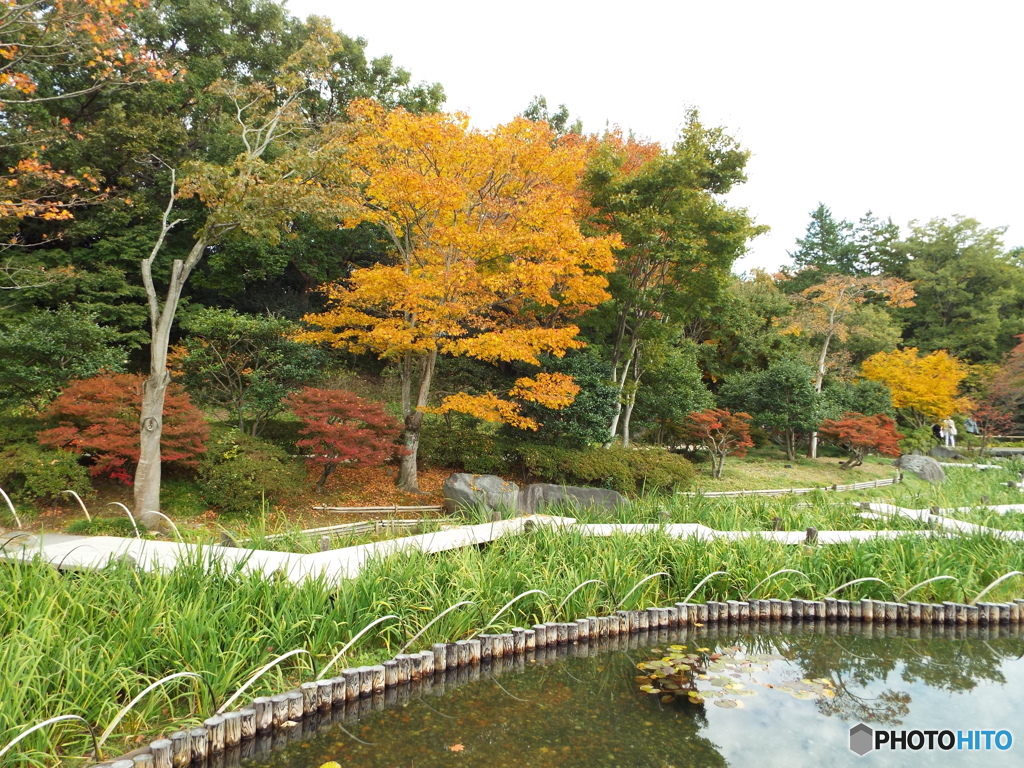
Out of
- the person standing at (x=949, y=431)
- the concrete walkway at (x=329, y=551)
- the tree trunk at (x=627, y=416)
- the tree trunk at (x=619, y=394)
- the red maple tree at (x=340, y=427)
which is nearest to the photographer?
the concrete walkway at (x=329, y=551)

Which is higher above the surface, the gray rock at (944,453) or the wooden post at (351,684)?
the gray rock at (944,453)

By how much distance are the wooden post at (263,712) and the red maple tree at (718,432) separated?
11512mm

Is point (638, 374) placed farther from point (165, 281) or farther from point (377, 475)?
point (165, 281)

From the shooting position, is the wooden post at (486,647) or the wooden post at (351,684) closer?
the wooden post at (351,684)

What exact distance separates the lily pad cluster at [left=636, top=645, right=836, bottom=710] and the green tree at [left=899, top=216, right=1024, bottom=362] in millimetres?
23822

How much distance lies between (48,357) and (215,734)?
316 inches

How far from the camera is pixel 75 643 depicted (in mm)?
3545

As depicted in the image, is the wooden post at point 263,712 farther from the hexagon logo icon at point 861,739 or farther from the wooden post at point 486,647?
the hexagon logo icon at point 861,739

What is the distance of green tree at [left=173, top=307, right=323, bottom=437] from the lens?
10.5 metres

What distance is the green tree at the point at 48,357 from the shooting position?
872cm

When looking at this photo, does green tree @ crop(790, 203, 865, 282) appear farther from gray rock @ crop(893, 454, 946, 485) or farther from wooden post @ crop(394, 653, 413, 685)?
wooden post @ crop(394, 653, 413, 685)

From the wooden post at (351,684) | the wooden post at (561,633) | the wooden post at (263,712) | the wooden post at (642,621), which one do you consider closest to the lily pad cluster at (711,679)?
the wooden post at (642,621)

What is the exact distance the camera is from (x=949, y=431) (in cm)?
2100

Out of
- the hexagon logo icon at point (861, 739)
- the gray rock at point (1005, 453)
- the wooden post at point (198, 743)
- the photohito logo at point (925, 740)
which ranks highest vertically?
the gray rock at point (1005, 453)
